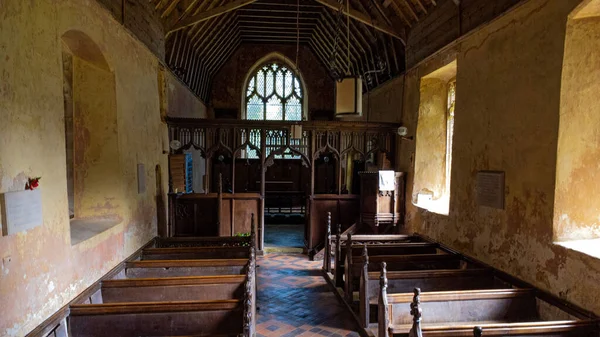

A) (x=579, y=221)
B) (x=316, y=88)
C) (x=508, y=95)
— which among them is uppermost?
(x=316, y=88)

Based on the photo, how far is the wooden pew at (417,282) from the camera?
4230mm

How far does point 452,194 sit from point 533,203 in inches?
67.2

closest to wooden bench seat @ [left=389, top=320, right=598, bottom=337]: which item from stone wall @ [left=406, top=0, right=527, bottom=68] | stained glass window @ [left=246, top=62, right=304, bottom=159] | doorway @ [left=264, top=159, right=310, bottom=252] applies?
stone wall @ [left=406, top=0, right=527, bottom=68]

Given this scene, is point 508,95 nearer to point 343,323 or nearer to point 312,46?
point 343,323

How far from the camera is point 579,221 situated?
3.82 metres

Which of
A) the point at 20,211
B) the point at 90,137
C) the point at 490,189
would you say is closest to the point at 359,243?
the point at 490,189

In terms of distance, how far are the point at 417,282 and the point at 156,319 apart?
2.78m

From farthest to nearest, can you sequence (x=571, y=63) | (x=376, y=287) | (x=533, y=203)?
(x=376, y=287)
(x=533, y=203)
(x=571, y=63)

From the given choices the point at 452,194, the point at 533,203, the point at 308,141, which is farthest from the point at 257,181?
the point at 533,203

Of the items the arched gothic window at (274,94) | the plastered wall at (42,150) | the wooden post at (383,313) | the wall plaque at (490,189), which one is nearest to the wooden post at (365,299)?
the wooden post at (383,313)

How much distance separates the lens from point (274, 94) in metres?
13.5

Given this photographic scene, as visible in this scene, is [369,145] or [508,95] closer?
[508,95]

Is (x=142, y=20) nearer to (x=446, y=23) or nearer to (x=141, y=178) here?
(x=141, y=178)

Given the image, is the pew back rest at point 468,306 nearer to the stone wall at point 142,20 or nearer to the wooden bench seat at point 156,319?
the wooden bench seat at point 156,319
